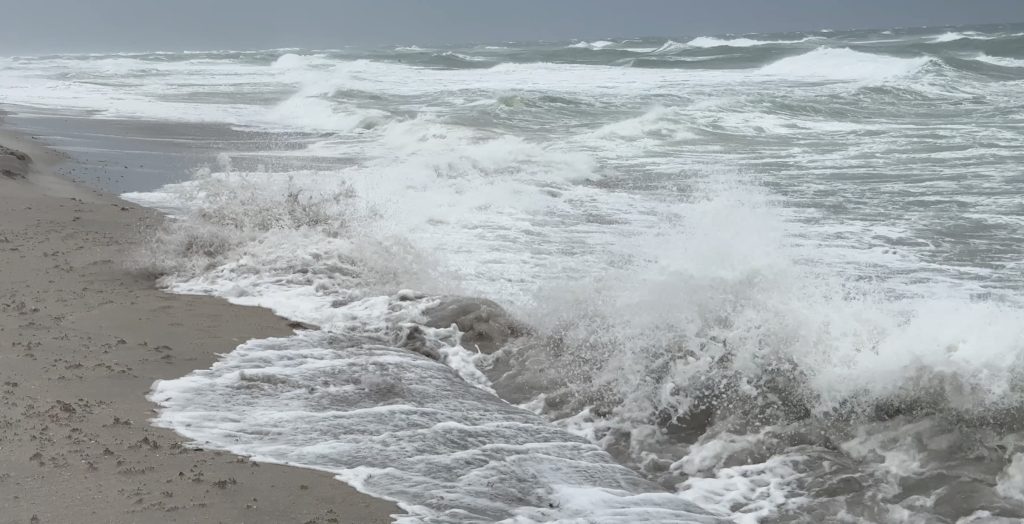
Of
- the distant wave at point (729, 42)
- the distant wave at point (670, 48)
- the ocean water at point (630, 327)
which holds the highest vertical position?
the distant wave at point (729, 42)

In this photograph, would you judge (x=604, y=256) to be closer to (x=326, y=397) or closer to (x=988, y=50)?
(x=326, y=397)

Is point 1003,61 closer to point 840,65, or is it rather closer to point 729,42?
point 840,65

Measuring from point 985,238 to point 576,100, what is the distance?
1696cm

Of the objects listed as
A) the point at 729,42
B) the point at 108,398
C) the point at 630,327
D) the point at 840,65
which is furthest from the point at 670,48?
the point at 108,398

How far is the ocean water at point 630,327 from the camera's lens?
14.0 feet

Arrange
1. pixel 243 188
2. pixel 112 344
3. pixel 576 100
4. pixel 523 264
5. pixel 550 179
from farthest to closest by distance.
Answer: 1. pixel 576 100
2. pixel 550 179
3. pixel 243 188
4. pixel 523 264
5. pixel 112 344

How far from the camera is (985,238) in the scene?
912cm

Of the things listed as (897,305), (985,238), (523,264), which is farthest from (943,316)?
(985,238)

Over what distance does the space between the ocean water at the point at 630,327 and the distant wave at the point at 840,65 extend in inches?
824

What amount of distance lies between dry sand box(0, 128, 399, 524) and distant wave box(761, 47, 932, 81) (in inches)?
1250

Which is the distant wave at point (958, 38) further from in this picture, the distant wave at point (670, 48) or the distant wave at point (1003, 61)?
the distant wave at point (670, 48)

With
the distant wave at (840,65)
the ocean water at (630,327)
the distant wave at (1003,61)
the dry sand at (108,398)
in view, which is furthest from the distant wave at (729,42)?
the dry sand at (108,398)

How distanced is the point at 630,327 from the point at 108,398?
3022 millimetres

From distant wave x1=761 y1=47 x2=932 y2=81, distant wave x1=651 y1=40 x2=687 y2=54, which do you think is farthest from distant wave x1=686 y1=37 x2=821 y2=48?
distant wave x1=761 y1=47 x2=932 y2=81
